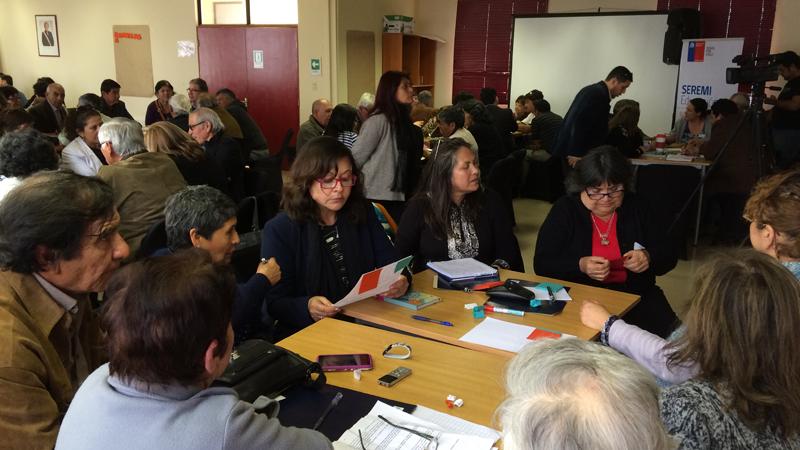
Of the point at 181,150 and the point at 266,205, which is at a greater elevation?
the point at 181,150

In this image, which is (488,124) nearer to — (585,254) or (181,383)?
(585,254)

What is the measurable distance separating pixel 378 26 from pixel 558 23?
2.70 metres

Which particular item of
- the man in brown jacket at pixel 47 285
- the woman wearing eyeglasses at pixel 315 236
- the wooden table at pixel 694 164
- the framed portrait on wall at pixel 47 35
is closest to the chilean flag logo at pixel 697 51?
the wooden table at pixel 694 164

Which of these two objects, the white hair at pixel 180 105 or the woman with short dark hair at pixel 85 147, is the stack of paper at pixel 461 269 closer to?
the woman with short dark hair at pixel 85 147

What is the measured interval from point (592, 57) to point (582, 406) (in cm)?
914

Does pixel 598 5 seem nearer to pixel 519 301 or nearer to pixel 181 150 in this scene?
pixel 181 150

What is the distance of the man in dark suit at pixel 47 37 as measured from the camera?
400 inches

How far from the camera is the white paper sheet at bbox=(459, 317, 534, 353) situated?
2.09 meters

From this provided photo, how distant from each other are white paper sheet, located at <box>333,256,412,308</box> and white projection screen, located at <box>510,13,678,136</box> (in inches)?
300

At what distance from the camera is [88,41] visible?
9875 mm

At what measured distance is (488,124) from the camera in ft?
20.9

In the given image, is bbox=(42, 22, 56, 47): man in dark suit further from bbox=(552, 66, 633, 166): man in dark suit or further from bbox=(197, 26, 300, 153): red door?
bbox=(552, 66, 633, 166): man in dark suit

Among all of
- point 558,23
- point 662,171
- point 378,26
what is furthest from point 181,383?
point 558,23

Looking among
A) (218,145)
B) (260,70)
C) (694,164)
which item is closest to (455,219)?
(218,145)
